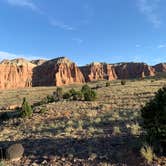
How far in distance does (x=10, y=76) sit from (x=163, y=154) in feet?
525

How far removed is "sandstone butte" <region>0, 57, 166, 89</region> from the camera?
162000 mm

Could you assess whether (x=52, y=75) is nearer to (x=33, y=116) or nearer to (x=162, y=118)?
(x=33, y=116)

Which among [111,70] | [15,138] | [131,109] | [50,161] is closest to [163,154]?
[50,161]

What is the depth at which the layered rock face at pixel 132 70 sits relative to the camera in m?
173

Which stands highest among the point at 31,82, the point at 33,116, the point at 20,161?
the point at 31,82

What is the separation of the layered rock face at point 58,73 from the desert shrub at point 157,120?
14130cm

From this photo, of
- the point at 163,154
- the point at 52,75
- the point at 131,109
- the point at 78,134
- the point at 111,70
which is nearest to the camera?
the point at 163,154

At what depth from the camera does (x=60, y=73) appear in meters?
161

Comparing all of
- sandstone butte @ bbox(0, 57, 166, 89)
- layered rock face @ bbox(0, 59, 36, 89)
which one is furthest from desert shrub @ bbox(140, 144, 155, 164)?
layered rock face @ bbox(0, 59, 36, 89)

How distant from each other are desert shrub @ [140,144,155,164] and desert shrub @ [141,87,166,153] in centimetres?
50

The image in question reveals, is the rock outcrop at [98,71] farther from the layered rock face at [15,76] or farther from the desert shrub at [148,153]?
the desert shrub at [148,153]

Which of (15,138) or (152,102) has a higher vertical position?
(152,102)

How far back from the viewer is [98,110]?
2333 centimetres

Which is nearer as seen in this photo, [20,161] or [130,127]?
[20,161]
